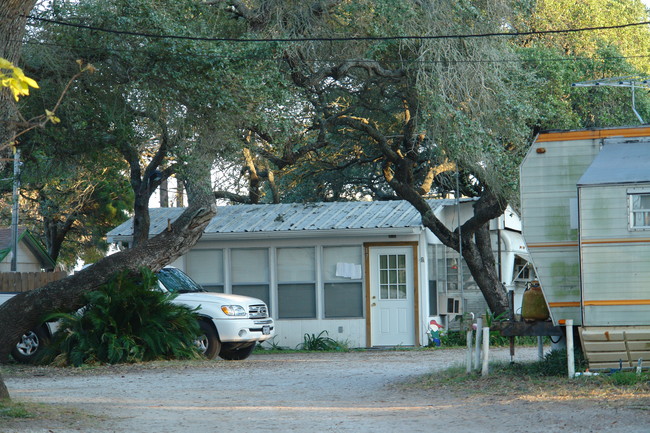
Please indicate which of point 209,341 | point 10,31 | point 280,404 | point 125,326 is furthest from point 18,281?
point 10,31

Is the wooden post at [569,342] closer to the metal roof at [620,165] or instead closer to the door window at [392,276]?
the metal roof at [620,165]

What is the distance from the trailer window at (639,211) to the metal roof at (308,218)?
9.25 meters

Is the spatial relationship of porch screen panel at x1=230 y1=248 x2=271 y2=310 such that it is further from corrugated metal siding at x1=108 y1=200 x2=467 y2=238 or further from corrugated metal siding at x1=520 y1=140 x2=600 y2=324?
corrugated metal siding at x1=520 y1=140 x2=600 y2=324

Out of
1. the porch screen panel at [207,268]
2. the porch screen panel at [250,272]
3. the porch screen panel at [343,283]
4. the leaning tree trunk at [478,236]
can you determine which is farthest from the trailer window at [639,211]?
the porch screen panel at [207,268]

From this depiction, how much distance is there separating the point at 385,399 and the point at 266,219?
1131 centimetres

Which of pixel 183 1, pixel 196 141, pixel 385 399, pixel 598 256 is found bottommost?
pixel 385 399

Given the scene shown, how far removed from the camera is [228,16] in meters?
17.2

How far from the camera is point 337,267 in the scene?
21.2m

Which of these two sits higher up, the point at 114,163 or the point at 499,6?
the point at 499,6

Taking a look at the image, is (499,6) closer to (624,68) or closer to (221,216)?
(624,68)

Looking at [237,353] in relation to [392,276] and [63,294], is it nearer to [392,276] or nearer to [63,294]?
[63,294]

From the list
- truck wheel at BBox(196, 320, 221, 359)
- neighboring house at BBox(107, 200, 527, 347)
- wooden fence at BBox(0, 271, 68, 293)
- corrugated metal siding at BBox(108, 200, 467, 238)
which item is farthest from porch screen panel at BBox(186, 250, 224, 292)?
truck wheel at BBox(196, 320, 221, 359)

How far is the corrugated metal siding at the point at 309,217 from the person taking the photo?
2075 centimetres

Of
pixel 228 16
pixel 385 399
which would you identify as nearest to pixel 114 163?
pixel 228 16
